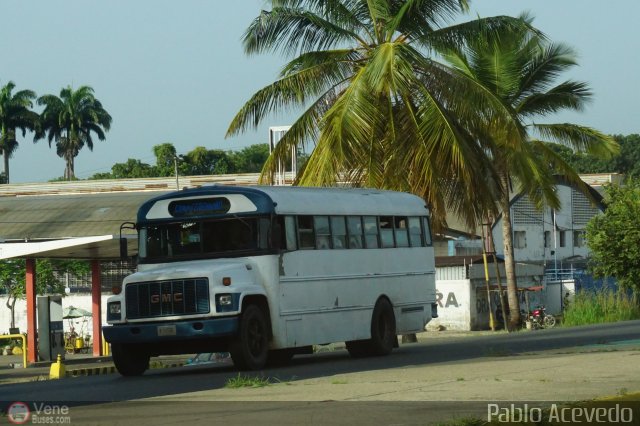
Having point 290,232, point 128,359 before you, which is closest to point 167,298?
point 128,359

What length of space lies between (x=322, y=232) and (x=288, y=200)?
113 cm

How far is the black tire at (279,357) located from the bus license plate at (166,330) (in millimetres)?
2743

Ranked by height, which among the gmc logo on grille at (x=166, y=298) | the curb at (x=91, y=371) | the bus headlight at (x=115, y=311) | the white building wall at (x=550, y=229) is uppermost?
the white building wall at (x=550, y=229)

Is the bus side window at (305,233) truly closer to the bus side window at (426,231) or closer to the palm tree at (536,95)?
the bus side window at (426,231)

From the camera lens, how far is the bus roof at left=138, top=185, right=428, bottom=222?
18.7 meters

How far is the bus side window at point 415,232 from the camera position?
75.2 ft

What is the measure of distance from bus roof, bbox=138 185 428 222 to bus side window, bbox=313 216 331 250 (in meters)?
0.11

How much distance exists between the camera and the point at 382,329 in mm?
21656

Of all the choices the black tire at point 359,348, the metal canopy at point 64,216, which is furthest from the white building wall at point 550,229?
the black tire at point 359,348

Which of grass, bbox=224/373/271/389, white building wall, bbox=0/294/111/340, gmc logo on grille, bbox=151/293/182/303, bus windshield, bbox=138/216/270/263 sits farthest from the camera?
white building wall, bbox=0/294/111/340

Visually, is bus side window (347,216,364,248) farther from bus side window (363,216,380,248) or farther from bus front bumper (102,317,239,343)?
bus front bumper (102,317,239,343)

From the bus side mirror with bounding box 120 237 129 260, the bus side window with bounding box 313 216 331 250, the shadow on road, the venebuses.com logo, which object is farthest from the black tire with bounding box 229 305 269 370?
the venebuses.com logo

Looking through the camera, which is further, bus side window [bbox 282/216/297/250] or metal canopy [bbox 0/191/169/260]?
metal canopy [bbox 0/191/169/260]

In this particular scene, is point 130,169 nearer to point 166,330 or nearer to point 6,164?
point 6,164
